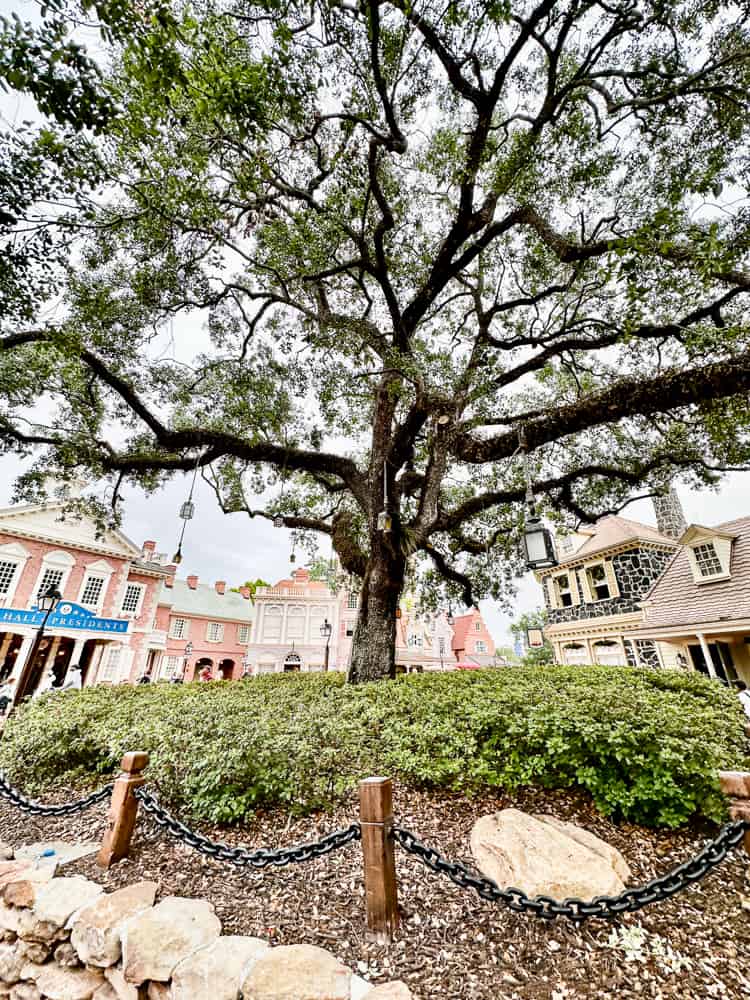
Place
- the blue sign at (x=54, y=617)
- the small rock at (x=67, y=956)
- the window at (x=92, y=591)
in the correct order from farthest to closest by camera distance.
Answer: the window at (x=92, y=591)
the blue sign at (x=54, y=617)
the small rock at (x=67, y=956)

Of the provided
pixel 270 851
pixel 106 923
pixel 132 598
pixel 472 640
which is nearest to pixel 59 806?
pixel 106 923

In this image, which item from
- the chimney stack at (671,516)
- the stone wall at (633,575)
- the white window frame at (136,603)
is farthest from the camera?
the white window frame at (136,603)

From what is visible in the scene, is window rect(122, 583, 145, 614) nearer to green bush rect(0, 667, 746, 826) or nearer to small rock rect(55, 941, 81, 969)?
green bush rect(0, 667, 746, 826)

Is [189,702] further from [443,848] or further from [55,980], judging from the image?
[443,848]

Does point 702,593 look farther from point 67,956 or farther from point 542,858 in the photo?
point 67,956

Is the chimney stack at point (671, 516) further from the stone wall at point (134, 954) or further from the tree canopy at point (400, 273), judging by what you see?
the stone wall at point (134, 954)

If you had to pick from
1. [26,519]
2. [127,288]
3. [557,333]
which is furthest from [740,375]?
[26,519]

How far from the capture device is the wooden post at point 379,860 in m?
2.19

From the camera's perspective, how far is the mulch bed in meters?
1.93

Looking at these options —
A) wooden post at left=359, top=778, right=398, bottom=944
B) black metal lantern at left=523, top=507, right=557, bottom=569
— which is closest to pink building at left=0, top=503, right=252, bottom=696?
black metal lantern at left=523, top=507, right=557, bottom=569

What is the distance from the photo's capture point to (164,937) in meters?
2.21

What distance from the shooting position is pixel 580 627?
1597 cm

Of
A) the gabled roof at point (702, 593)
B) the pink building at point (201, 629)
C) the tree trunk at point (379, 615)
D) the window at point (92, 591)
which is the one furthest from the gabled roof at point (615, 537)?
the window at point (92, 591)

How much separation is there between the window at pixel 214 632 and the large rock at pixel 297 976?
28802 millimetres
